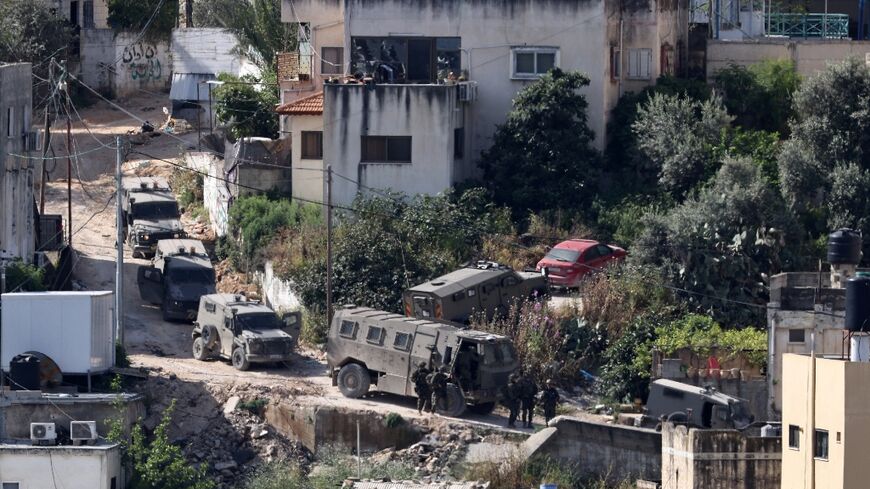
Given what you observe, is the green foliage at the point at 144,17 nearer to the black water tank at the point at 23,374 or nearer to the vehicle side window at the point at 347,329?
the vehicle side window at the point at 347,329

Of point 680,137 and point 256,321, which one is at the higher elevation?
A: point 680,137

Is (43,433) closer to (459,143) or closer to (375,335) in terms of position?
(375,335)

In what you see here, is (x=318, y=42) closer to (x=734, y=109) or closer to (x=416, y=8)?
(x=416, y=8)

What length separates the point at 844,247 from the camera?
4181cm

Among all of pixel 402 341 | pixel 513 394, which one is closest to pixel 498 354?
pixel 513 394

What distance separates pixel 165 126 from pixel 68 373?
28086 millimetres

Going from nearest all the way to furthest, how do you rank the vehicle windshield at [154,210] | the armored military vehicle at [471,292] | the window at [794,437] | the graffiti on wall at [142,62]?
1. the window at [794,437]
2. the armored military vehicle at [471,292]
3. the vehicle windshield at [154,210]
4. the graffiti on wall at [142,62]

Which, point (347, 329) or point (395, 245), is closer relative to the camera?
point (347, 329)

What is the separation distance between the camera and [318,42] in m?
55.1

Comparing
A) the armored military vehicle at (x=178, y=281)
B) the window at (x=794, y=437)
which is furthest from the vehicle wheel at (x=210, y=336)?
the window at (x=794, y=437)

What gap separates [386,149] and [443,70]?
10.9 ft

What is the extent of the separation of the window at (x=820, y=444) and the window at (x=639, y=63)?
21978 mm

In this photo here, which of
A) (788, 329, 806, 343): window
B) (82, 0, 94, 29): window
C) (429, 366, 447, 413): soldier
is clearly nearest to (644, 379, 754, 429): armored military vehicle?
(788, 329, 806, 343): window

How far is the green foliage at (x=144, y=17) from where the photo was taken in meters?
75.5
